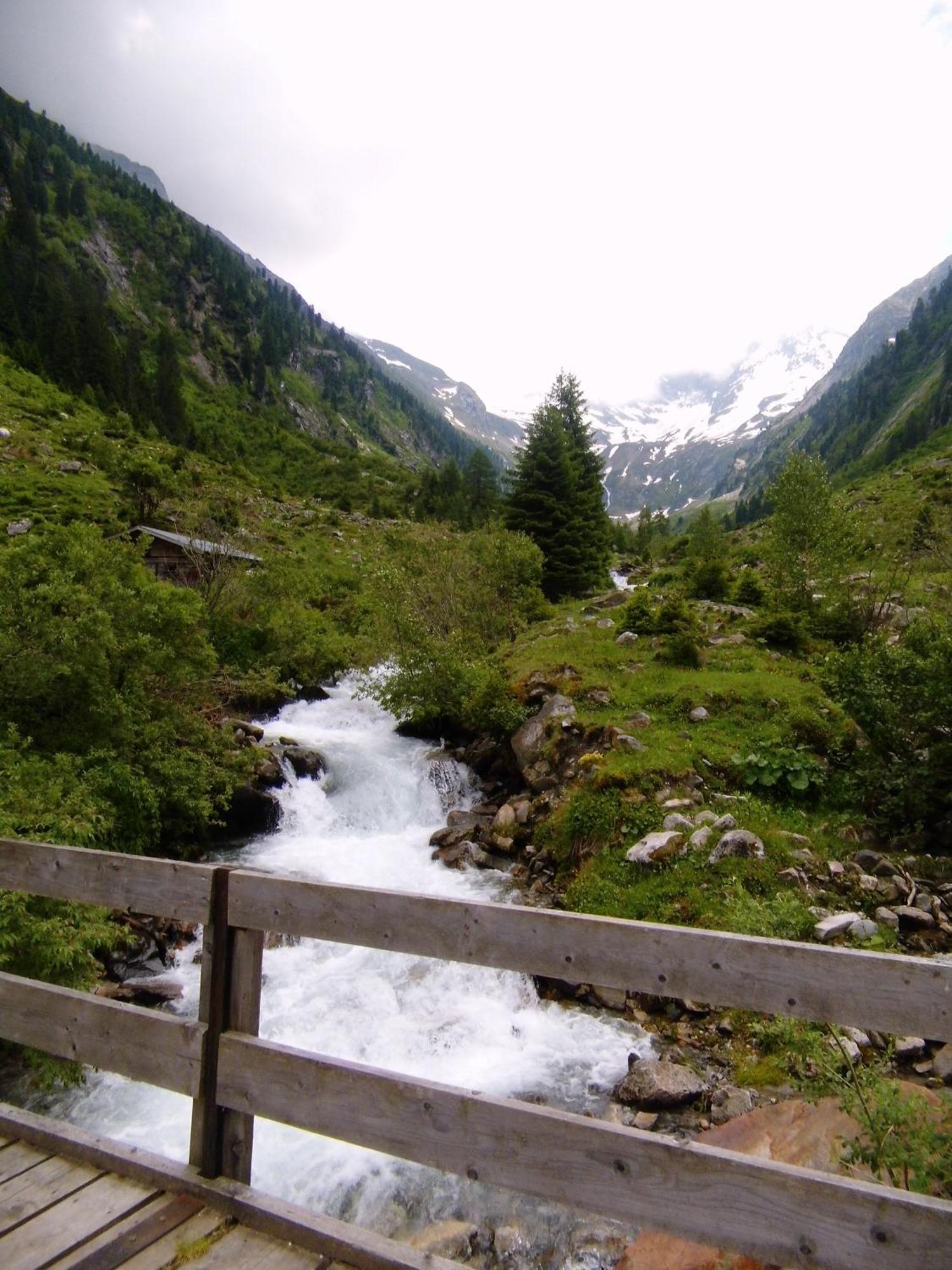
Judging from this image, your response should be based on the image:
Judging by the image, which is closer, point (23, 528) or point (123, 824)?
point (123, 824)

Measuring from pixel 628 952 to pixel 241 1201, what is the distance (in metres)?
2.45

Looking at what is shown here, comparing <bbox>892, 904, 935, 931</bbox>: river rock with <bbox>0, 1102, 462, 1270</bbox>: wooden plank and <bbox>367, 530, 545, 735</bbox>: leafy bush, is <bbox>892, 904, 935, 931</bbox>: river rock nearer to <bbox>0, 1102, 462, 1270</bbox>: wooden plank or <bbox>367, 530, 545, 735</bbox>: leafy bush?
<bbox>0, 1102, 462, 1270</bbox>: wooden plank

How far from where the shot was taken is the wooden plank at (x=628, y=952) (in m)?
2.78

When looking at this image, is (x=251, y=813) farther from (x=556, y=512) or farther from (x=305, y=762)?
(x=556, y=512)

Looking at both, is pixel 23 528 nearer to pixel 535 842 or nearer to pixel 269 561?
pixel 269 561

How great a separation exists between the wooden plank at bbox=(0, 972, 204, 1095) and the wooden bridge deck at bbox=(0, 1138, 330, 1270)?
1.76 feet

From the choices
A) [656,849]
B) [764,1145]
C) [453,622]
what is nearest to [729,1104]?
[764,1145]

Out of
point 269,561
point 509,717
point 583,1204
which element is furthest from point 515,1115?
point 269,561

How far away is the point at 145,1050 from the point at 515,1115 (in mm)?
2230

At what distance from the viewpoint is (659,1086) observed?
783 cm

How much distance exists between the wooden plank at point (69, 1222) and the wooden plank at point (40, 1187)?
1.9 inches

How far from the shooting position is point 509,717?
65.5 feet

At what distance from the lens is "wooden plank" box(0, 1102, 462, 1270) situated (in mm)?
3188

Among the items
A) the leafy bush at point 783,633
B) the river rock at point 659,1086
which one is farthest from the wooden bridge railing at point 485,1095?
the leafy bush at point 783,633
